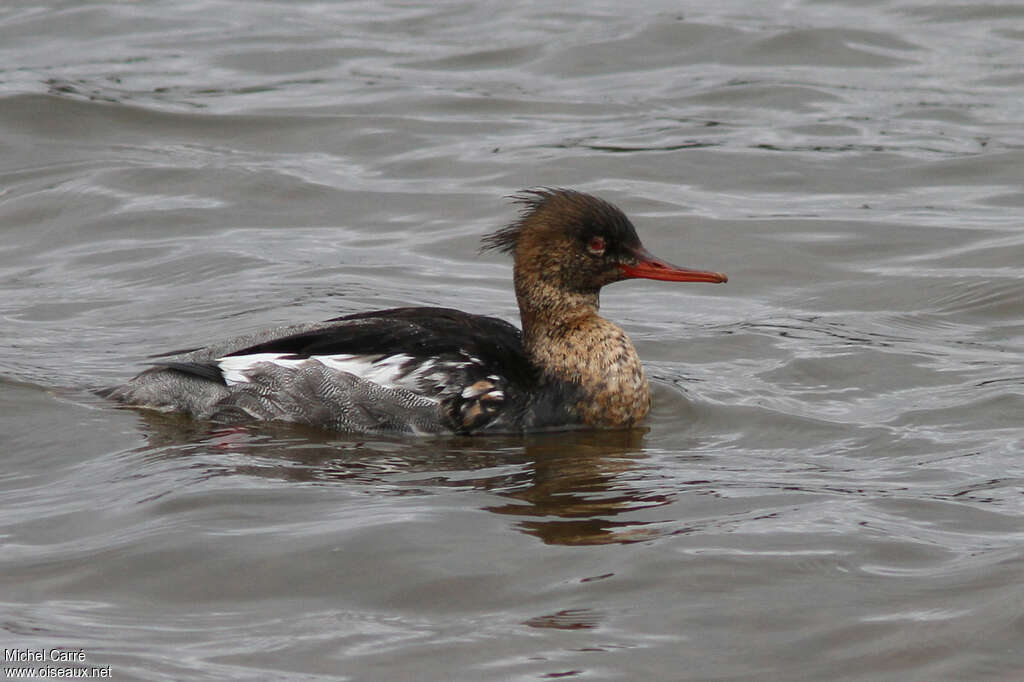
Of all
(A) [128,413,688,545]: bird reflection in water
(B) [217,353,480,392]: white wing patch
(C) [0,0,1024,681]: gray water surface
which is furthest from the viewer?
(B) [217,353,480,392]: white wing patch

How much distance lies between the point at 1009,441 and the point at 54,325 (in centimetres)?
616

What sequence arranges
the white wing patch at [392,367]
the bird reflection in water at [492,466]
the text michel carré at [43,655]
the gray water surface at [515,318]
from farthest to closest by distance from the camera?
1. the white wing patch at [392,367]
2. the bird reflection in water at [492,466]
3. the gray water surface at [515,318]
4. the text michel carré at [43,655]

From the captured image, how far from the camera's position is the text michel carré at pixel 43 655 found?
5.70 meters

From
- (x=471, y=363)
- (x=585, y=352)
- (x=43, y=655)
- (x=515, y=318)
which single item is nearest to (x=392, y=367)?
(x=471, y=363)

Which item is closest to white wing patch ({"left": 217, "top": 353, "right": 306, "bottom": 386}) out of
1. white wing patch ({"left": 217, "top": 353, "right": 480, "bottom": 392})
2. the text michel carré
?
white wing patch ({"left": 217, "top": 353, "right": 480, "bottom": 392})

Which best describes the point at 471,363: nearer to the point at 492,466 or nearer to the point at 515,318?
the point at 492,466

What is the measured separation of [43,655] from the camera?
226 inches

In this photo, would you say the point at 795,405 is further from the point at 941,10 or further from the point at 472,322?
the point at 941,10

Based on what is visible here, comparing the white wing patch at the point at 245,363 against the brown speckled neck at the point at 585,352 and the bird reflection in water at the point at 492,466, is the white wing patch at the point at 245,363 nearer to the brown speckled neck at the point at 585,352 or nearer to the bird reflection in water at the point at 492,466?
the bird reflection in water at the point at 492,466

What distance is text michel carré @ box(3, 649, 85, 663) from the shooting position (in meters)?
5.70

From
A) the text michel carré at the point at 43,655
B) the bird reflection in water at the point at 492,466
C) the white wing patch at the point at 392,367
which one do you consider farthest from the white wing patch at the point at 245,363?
the text michel carré at the point at 43,655

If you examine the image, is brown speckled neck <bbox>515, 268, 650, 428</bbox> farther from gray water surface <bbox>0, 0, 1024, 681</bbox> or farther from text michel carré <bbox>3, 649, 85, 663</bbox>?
text michel carré <bbox>3, 649, 85, 663</bbox>

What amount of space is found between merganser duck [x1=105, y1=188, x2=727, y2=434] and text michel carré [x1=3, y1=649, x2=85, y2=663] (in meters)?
3.03

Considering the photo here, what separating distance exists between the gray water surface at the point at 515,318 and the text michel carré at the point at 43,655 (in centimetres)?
4
